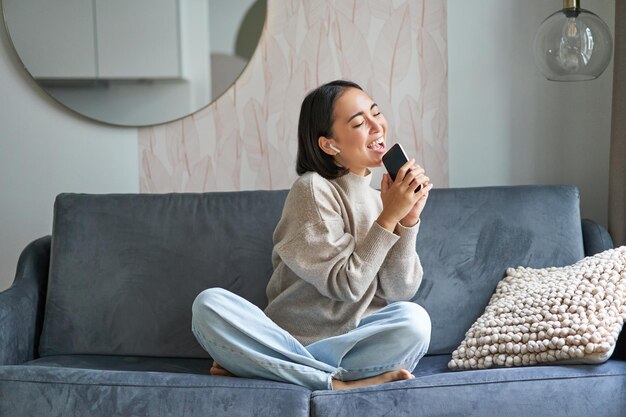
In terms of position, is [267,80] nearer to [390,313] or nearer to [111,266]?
[111,266]

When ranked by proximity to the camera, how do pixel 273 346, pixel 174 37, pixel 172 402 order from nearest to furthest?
pixel 172 402
pixel 273 346
pixel 174 37

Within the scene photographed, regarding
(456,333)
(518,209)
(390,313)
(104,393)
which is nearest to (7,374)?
(104,393)

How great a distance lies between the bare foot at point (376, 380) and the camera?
2.05 meters

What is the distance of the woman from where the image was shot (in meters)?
2.04

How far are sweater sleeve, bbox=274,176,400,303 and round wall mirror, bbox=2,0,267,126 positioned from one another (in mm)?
873

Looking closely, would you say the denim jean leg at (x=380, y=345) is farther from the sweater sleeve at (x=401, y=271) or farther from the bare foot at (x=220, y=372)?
the bare foot at (x=220, y=372)

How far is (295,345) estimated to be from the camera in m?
2.09

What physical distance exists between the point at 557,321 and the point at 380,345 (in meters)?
0.41

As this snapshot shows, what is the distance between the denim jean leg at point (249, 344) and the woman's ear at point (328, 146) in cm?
45

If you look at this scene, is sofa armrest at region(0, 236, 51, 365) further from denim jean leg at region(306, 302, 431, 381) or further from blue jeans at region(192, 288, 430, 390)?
denim jean leg at region(306, 302, 431, 381)

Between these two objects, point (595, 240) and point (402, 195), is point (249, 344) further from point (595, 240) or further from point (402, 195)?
point (595, 240)

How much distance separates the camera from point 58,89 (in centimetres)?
289

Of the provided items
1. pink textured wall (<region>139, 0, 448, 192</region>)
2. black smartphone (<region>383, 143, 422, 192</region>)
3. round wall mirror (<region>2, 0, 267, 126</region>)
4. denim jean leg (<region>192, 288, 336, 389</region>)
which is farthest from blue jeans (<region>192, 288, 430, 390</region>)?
round wall mirror (<region>2, 0, 267, 126</region>)

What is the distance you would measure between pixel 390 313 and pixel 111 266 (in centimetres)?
84
